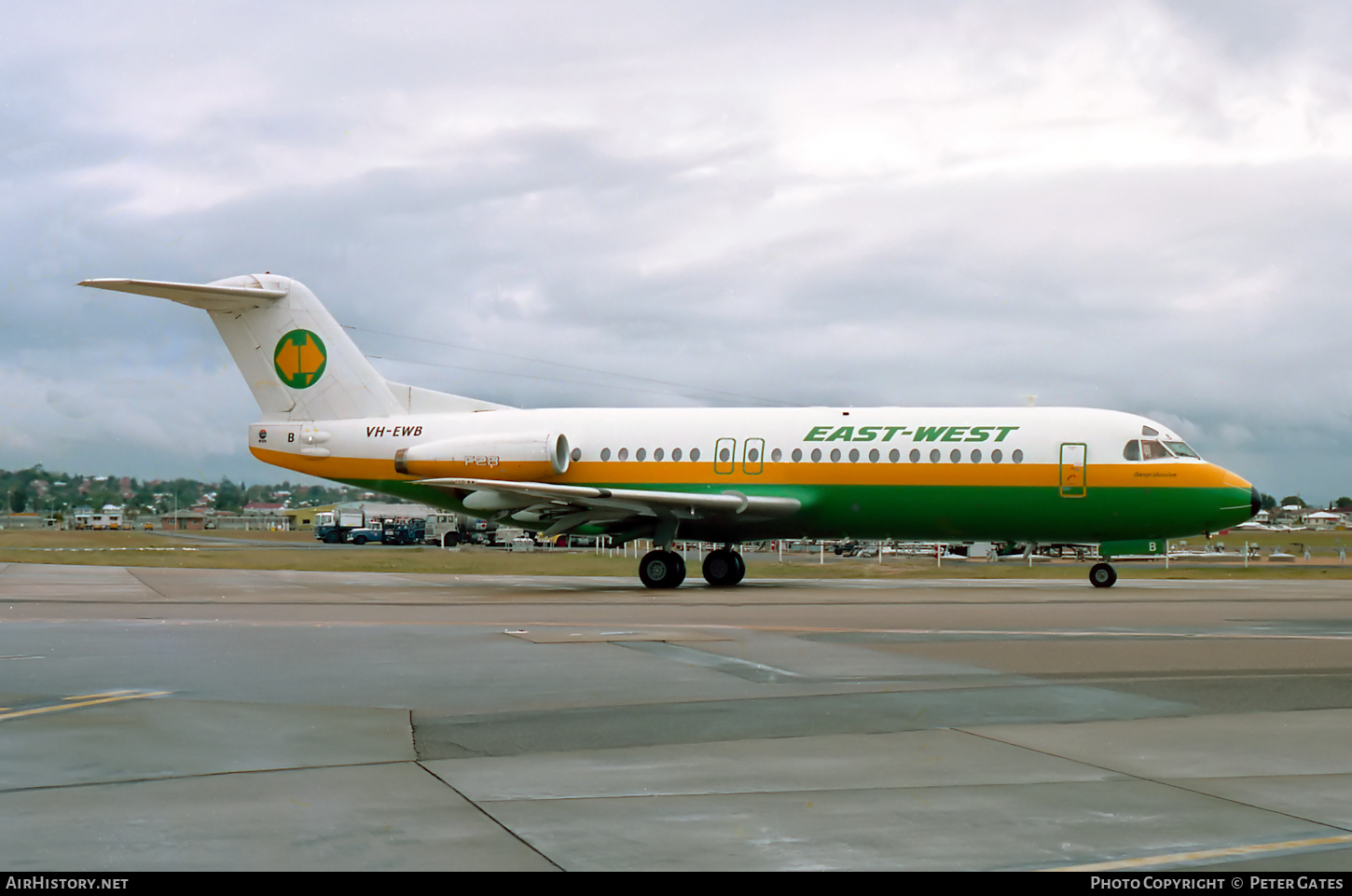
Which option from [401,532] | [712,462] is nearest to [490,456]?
[712,462]

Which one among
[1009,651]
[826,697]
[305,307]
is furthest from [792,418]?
[826,697]

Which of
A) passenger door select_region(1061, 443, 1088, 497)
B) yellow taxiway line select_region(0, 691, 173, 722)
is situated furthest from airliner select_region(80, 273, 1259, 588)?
yellow taxiway line select_region(0, 691, 173, 722)

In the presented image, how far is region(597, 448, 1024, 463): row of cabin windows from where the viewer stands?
26344 mm

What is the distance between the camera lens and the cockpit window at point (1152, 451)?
85.7 feet

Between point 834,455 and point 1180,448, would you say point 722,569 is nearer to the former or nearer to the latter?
point 834,455

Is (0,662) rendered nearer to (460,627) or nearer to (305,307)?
(460,627)

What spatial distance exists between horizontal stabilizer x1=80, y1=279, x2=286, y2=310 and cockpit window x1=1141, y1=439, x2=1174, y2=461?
21.7 m

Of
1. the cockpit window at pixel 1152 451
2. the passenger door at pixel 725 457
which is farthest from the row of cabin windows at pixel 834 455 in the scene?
the cockpit window at pixel 1152 451

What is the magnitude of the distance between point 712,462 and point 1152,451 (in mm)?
9846

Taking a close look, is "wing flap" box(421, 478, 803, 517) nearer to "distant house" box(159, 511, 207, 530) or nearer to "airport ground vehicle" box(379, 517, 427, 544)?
"airport ground vehicle" box(379, 517, 427, 544)

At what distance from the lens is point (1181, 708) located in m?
9.12

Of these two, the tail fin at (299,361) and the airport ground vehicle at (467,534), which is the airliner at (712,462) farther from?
the airport ground vehicle at (467,534)

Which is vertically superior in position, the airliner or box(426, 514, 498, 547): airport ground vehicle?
the airliner

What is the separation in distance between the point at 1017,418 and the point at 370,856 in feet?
77.8
